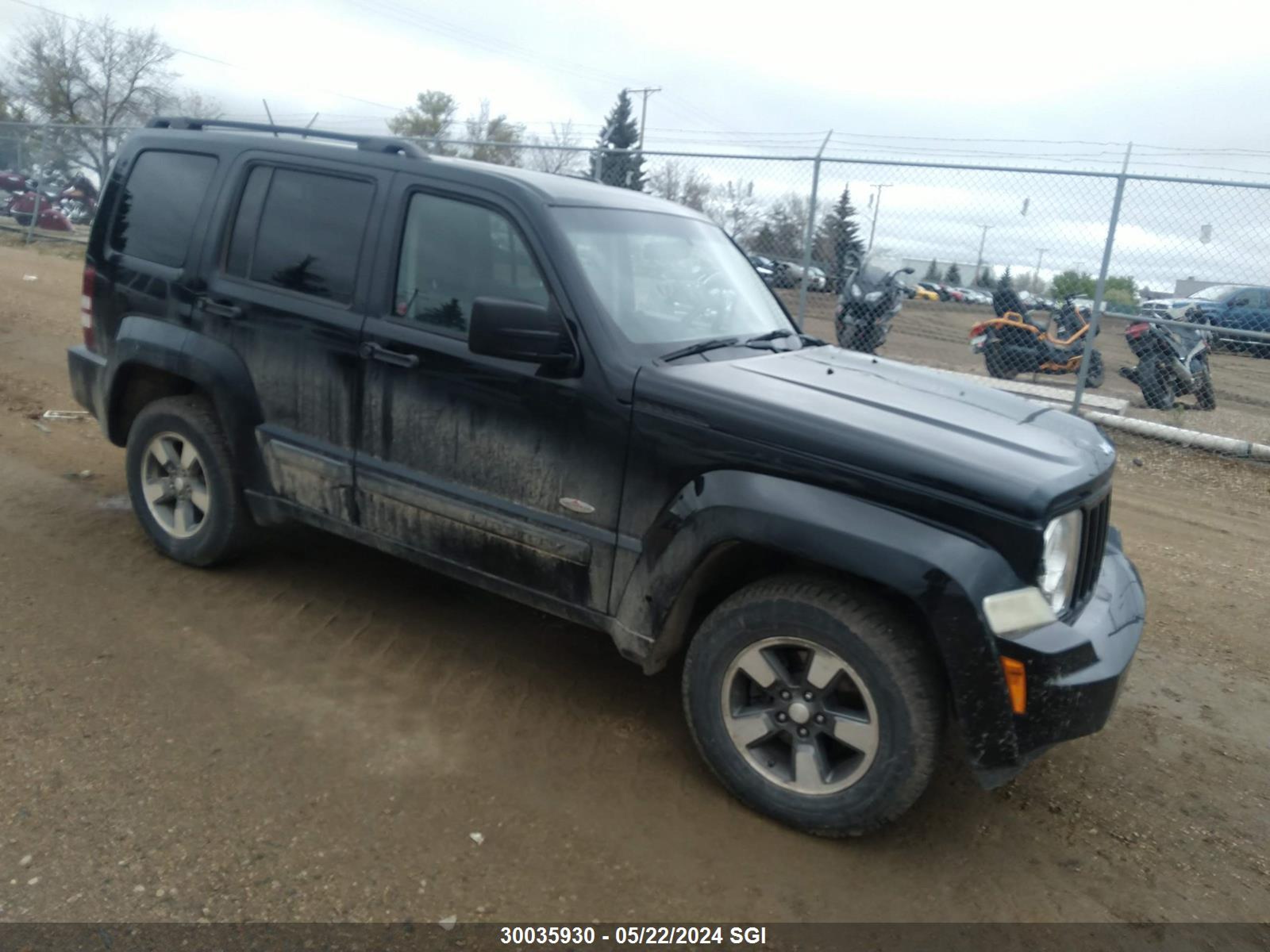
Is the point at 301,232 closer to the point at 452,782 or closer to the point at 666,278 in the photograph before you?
the point at 666,278

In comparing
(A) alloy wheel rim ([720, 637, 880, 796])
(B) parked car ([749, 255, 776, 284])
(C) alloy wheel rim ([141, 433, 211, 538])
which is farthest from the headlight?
(B) parked car ([749, 255, 776, 284])

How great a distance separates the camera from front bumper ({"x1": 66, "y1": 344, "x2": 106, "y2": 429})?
4836mm

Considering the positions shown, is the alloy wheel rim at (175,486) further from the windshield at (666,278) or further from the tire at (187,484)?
the windshield at (666,278)

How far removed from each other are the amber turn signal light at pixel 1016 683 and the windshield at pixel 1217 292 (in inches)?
308

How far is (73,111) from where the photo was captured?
40.9 m

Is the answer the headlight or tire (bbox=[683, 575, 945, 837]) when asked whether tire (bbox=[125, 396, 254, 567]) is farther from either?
the headlight

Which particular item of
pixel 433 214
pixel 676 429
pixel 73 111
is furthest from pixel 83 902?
pixel 73 111

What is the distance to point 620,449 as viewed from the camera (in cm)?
335

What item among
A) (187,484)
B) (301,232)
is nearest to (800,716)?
(301,232)

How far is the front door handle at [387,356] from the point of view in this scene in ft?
12.4

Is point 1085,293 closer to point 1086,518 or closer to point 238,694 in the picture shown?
point 1086,518

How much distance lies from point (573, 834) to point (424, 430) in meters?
1.61

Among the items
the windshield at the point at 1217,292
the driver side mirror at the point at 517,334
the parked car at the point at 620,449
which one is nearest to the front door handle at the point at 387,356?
the parked car at the point at 620,449

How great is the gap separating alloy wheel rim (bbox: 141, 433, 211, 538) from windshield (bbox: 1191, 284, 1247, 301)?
8.72 m
